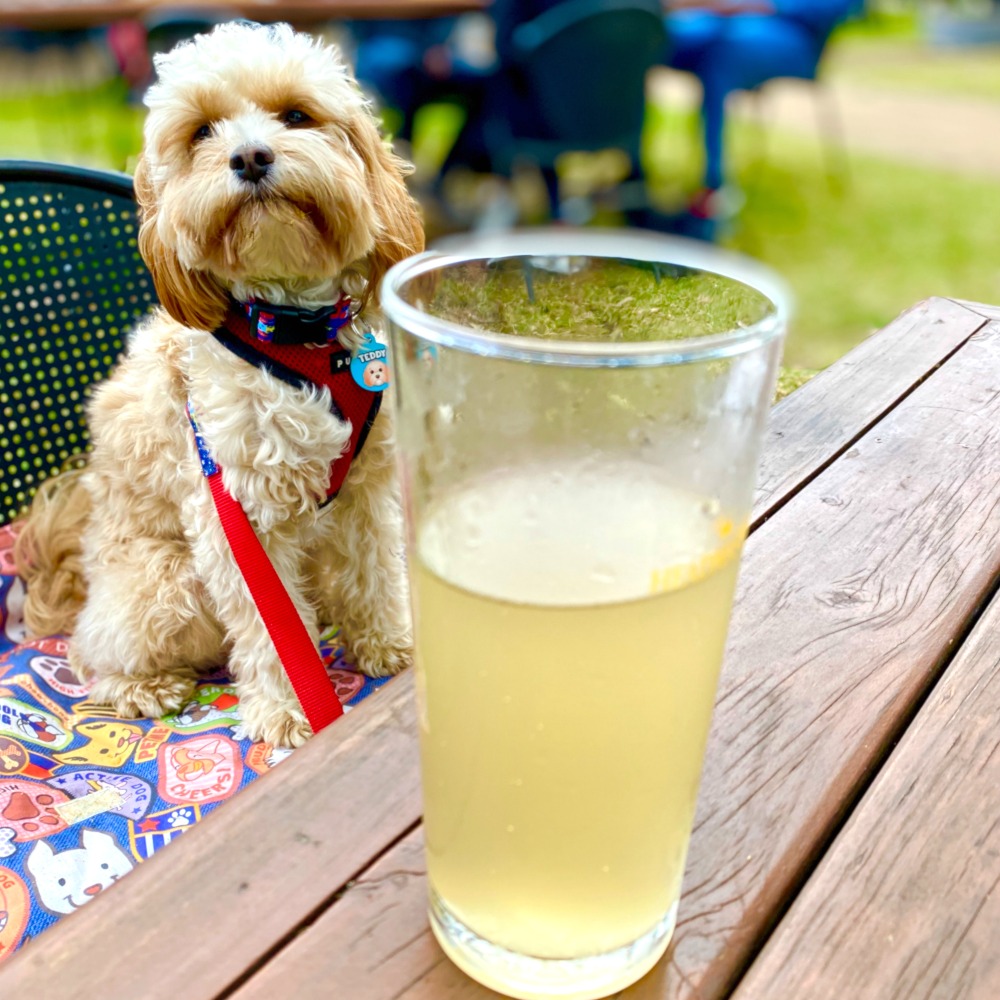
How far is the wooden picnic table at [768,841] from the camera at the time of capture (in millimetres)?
661

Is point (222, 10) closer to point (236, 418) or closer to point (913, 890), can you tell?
point (236, 418)

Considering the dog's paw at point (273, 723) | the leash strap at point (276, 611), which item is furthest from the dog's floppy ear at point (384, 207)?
the dog's paw at point (273, 723)

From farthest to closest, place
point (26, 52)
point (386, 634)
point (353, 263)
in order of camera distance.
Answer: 1. point (26, 52)
2. point (386, 634)
3. point (353, 263)

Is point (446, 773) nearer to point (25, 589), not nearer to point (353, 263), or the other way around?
point (353, 263)

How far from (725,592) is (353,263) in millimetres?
1208

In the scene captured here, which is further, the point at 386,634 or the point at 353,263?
the point at 386,634

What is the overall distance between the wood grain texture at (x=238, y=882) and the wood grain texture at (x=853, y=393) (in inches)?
21.4

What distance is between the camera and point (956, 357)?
1.55m

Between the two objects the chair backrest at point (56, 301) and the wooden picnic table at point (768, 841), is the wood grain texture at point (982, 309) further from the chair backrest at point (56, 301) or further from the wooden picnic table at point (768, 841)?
the chair backrest at point (56, 301)

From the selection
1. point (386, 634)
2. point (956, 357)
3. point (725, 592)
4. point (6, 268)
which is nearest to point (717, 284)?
point (725, 592)

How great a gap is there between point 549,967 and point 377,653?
1.15 metres

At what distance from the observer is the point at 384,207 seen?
1.66 meters

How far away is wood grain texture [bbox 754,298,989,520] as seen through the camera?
4.04 ft

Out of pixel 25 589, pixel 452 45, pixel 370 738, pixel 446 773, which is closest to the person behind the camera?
pixel 446 773
